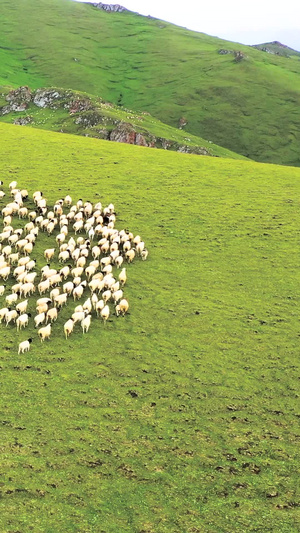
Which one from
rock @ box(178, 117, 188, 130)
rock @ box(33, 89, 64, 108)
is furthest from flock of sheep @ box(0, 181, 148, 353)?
rock @ box(178, 117, 188, 130)

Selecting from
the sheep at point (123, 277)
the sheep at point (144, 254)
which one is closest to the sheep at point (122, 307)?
the sheep at point (123, 277)

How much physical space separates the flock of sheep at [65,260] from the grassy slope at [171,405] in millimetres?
750

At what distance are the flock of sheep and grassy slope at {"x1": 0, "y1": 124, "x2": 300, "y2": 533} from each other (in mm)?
750

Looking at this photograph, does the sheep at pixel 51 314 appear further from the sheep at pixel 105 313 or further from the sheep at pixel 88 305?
the sheep at pixel 105 313

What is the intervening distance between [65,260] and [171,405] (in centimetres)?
1227

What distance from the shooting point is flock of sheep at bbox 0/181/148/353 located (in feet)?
63.4

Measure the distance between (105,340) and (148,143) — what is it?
82.7m

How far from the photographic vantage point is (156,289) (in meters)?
23.3

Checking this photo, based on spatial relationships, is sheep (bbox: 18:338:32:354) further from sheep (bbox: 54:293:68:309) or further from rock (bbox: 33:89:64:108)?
rock (bbox: 33:89:64:108)

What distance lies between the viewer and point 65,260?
81.7 ft

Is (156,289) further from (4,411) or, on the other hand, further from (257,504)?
(257,504)

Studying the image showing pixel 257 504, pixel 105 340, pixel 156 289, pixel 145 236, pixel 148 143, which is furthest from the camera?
pixel 148 143

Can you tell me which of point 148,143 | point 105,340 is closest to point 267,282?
point 105,340

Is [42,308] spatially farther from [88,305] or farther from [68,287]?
[68,287]
